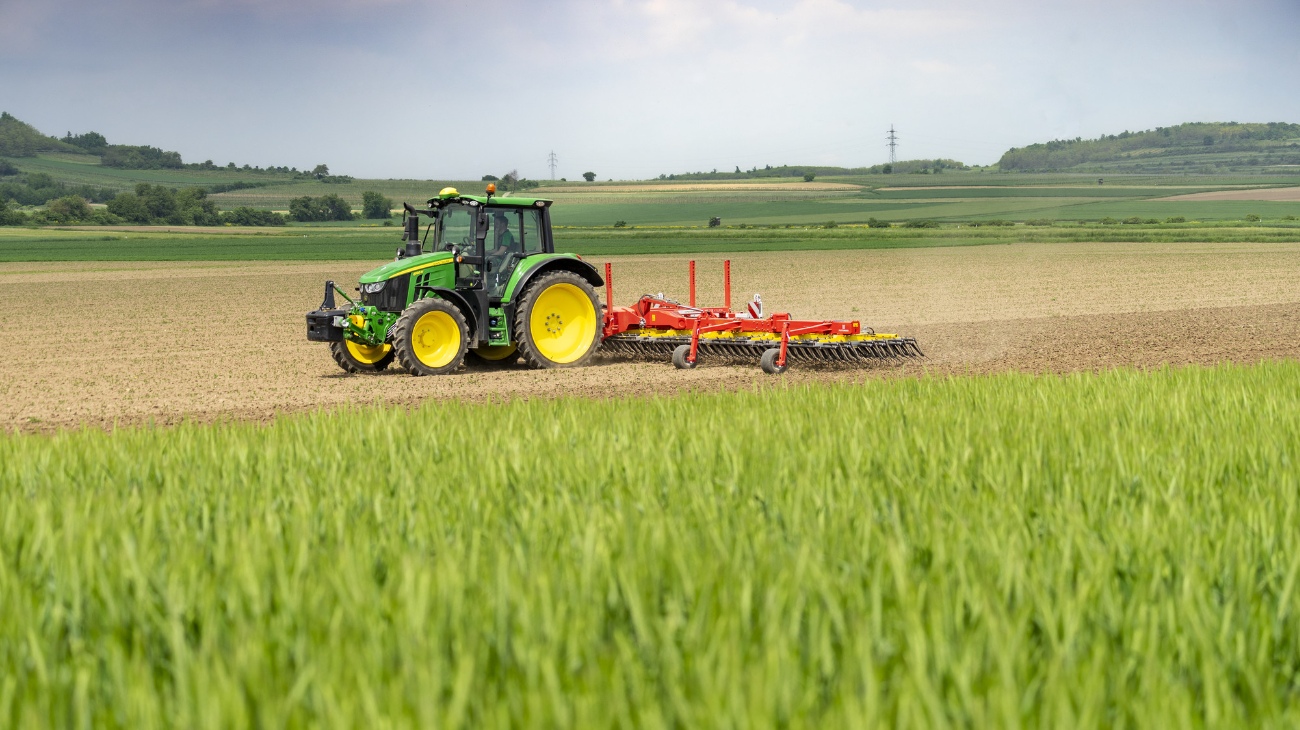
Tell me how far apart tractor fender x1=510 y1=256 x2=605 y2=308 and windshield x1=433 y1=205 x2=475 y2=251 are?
33.2 inches

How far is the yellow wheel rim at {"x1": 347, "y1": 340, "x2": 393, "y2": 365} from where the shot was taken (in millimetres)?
15102

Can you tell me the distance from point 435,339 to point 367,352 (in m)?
1.23

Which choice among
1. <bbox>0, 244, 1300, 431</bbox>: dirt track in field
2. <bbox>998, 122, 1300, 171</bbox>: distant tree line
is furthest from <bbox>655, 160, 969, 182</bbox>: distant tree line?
<bbox>0, 244, 1300, 431</bbox>: dirt track in field

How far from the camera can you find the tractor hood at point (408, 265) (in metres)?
14.4

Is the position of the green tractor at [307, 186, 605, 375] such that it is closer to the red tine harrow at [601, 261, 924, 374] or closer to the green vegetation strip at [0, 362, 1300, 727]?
the red tine harrow at [601, 261, 924, 374]

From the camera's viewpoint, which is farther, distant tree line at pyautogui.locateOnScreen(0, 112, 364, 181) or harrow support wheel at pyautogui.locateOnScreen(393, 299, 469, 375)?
distant tree line at pyautogui.locateOnScreen(0, 112, 364, 181)

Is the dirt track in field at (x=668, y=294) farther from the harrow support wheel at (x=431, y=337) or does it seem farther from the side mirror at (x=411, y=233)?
the side mirror at (x=411, y=233)

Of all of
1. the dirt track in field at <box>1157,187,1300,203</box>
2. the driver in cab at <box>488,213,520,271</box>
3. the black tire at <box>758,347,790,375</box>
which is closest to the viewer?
the black tire at <box>758,347,790,375</box>

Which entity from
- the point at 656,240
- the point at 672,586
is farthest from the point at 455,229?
the point at 656,240

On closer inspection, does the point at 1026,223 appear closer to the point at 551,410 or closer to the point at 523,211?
the point at 523,211

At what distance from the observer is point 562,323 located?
51.9 feet

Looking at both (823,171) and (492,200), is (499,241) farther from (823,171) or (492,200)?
(823,171)

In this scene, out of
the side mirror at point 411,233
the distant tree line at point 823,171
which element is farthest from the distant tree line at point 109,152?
the side mirror at point 411,233

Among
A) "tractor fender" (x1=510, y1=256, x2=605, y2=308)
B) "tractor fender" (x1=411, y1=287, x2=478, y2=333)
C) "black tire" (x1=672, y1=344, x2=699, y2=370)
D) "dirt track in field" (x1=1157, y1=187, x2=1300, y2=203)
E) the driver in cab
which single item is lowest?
"black tire" (x1=672, y1=344, x2=699, y2=370)
